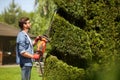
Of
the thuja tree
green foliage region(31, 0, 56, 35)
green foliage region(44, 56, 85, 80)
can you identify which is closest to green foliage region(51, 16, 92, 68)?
the thuja tree

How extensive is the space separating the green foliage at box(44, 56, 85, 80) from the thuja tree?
23 centimetres

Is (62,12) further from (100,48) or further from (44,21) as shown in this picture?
(44,21)

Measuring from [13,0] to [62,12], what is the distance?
92.8 metres

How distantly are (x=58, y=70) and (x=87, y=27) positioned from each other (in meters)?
0.99

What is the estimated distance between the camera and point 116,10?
237 inches

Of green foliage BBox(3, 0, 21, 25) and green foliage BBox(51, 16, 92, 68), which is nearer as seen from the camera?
green foliage BBox(51, 16, 92, 68)

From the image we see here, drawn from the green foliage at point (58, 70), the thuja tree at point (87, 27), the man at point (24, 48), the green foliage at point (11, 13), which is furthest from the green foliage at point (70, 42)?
the green foliage at point (11, 13)

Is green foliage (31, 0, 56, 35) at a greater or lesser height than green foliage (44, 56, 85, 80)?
lesser

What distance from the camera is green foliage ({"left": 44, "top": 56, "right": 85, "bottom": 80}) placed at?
20.1 ft

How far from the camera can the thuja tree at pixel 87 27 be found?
5.95 m

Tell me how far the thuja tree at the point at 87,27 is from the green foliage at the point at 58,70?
0.75 ft

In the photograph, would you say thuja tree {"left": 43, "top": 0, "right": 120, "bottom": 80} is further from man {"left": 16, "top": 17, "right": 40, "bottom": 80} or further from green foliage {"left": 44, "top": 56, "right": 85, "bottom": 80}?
man {"left": 16, "top": 17, "right": 40, "bottom": 80}

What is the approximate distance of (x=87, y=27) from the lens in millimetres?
6148

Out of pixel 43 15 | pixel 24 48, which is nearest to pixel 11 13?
pixel 43 15
